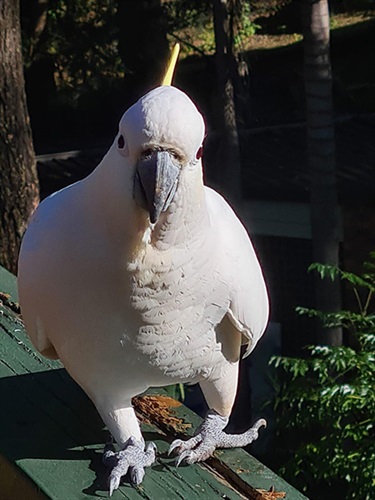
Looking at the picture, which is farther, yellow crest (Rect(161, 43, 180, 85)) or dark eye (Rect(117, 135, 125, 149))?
yellow crest (Rect(161, 43, 180, 85))

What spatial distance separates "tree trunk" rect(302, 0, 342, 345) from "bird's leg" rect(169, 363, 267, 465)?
172cm

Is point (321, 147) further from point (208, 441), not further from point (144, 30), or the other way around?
point (144, 30)

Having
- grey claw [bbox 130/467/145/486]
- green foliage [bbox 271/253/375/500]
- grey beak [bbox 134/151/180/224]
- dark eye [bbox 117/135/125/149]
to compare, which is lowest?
green foliage [bbox 271/253/375/500]

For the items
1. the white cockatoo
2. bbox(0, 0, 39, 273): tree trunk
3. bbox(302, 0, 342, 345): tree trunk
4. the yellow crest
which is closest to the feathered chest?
the white cockatoo

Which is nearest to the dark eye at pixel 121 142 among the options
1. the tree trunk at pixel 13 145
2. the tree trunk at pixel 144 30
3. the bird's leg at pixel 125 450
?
the bird's leg at pixel 125 450

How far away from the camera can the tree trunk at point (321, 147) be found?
2971 millimetres

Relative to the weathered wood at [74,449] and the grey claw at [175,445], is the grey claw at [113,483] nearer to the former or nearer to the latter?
the weathered wood at [74,449]

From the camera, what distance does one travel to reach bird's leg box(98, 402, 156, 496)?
1.21 meters

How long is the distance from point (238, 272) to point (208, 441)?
292 mm

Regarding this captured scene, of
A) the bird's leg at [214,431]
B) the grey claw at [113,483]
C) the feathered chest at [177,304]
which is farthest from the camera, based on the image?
the bird's leg at [214,431]

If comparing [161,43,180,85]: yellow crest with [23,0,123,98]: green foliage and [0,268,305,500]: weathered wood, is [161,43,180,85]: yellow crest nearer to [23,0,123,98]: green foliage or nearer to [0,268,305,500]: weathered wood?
[0,268,305,500]: weathered wood

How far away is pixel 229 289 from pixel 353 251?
2.99 m

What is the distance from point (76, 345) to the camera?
47.4 inches

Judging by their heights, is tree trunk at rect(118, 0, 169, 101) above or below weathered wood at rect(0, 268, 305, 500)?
above
